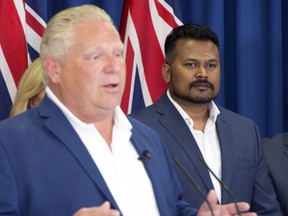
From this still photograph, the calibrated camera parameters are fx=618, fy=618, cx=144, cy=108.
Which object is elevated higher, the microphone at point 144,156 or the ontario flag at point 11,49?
the ontario flag at point 11,49

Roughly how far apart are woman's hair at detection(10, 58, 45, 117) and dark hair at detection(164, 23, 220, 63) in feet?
2.14

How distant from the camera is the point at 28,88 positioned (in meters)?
2.62

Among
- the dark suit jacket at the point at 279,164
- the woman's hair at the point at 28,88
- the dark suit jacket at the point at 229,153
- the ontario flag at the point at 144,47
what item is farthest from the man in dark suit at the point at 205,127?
the woman's hair at the point at 28,88

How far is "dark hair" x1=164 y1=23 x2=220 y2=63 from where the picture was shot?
2883 millimetres

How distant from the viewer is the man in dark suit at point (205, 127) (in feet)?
8.77

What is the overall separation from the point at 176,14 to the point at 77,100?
5.38 feet

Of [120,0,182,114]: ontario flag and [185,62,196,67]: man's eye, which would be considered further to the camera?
[120,0,182,114]: ontario flag

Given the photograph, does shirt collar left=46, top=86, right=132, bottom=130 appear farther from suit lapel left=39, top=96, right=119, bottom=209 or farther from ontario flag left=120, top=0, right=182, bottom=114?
ontario flag left=120, top=0, right=182, bottom=114

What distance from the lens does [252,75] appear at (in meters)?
3.60

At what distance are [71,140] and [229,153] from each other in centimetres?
120

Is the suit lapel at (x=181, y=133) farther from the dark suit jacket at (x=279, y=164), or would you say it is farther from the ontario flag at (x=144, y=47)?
the dark suit jacket at (x=279, y=164)

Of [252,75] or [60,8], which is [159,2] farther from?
[252,75]

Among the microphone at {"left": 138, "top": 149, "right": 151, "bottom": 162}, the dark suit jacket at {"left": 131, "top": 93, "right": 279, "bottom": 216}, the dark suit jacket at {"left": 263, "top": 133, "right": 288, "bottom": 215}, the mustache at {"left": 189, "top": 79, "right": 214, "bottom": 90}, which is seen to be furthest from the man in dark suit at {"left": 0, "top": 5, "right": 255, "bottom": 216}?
the dark suit jacket at {"left": 263, "top": 133, "right": 288, "bottom": 215}

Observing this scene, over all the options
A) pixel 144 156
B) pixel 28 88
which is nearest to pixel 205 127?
pixel 28 88
